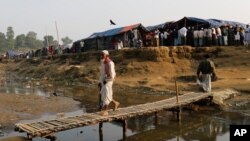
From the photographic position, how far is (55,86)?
2691 cm

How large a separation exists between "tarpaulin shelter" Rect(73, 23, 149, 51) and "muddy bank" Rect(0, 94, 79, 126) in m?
13.8

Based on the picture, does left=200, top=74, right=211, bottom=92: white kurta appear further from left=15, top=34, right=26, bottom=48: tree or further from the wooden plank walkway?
left=15, top=34, right=26, bottom=48: tree

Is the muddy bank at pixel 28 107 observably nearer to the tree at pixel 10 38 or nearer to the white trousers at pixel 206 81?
the white trousers at pixel 206 81

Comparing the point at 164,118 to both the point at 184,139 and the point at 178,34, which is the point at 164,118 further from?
the point at 178,34

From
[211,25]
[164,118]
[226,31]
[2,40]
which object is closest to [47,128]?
[164,118]

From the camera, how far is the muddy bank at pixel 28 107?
1409 centimetres

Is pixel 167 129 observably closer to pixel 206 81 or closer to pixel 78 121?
pixel 78 121

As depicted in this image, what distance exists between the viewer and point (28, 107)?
16.6 metres

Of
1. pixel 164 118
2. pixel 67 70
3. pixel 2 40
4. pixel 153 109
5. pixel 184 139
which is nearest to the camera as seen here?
pixel 184 139

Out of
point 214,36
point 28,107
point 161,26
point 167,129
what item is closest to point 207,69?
point 167,129

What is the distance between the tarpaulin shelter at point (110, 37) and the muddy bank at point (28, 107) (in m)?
13.8

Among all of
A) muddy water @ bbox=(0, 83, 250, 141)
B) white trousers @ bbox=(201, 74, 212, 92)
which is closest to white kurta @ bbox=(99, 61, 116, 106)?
muddy water @ bbox=(0, 83, 250, 141)

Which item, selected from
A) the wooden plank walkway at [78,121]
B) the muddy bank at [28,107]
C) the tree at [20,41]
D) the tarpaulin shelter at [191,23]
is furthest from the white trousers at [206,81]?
the tree at [20,41]

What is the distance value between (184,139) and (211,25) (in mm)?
19012
